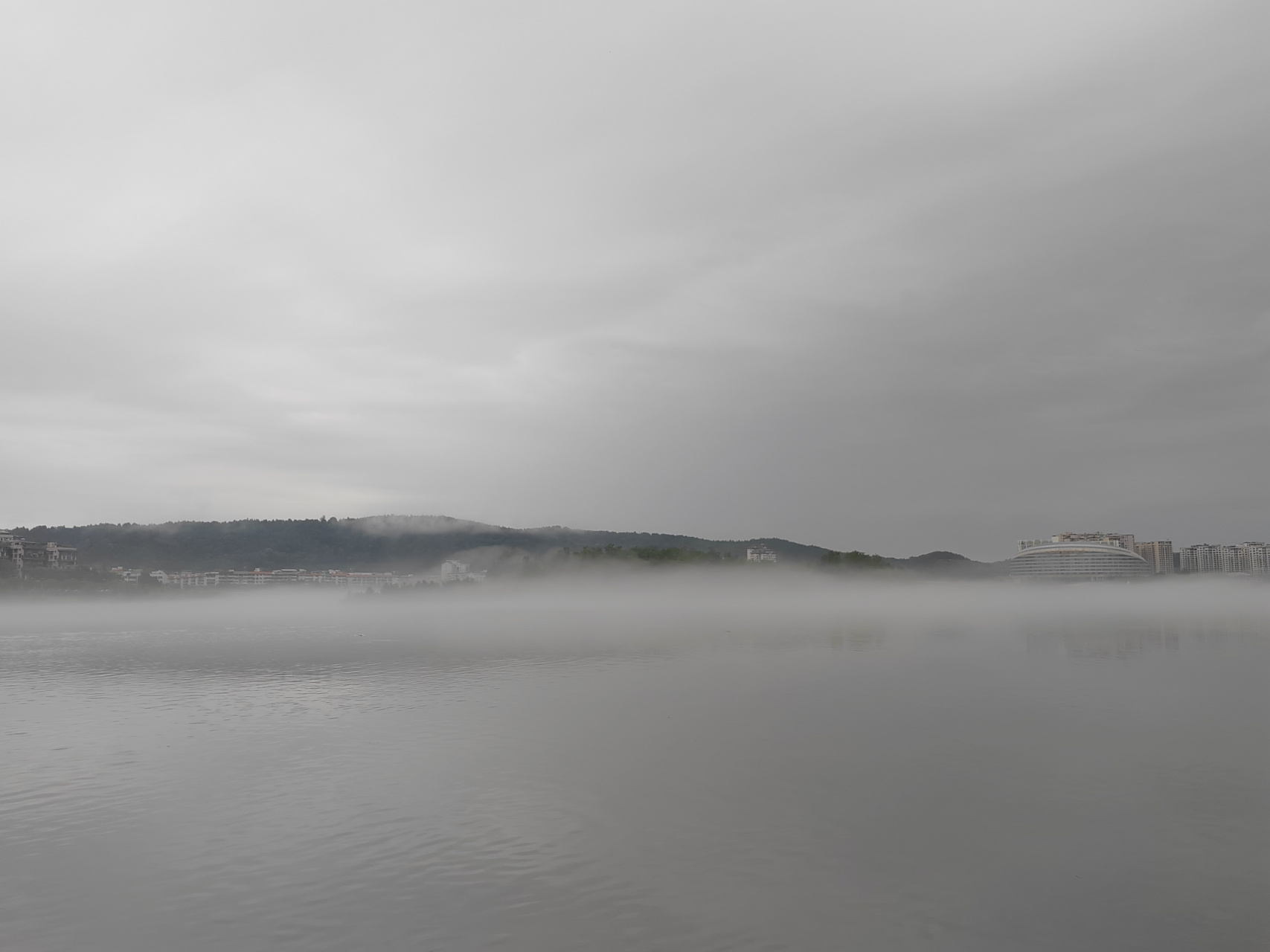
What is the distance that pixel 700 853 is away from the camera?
1756 centimetres

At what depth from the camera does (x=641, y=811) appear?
20.8 meters

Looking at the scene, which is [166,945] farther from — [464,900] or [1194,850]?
[1194,850]

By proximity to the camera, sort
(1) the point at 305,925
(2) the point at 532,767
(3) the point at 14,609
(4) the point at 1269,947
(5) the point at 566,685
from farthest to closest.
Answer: (3) the point at 14,609
(5) the point at 566,685
(2) the point at 532,767
(1) the point at 305,925
(4) the point at 1269,947

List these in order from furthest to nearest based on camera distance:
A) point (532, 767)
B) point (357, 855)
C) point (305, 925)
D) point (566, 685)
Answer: point (566, 685) → point (532, 767) → point (357, 855) → point (305, 925)

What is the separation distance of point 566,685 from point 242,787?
73.6ft

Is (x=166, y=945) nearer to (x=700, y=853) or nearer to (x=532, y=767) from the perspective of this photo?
(x=700, y=853)

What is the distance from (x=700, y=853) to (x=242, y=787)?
12.8 meters

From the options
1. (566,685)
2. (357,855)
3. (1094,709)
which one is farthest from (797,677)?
(357,855)

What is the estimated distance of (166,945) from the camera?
13.5m

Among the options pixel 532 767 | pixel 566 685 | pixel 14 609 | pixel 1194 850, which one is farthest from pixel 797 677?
pixel 14 609

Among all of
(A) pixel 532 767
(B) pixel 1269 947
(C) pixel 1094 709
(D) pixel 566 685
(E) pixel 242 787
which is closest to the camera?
(B) pixel 1269 947

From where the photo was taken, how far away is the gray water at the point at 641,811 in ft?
47.1

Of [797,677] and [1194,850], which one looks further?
[797,677]

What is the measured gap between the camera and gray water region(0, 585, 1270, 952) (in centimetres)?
1435
